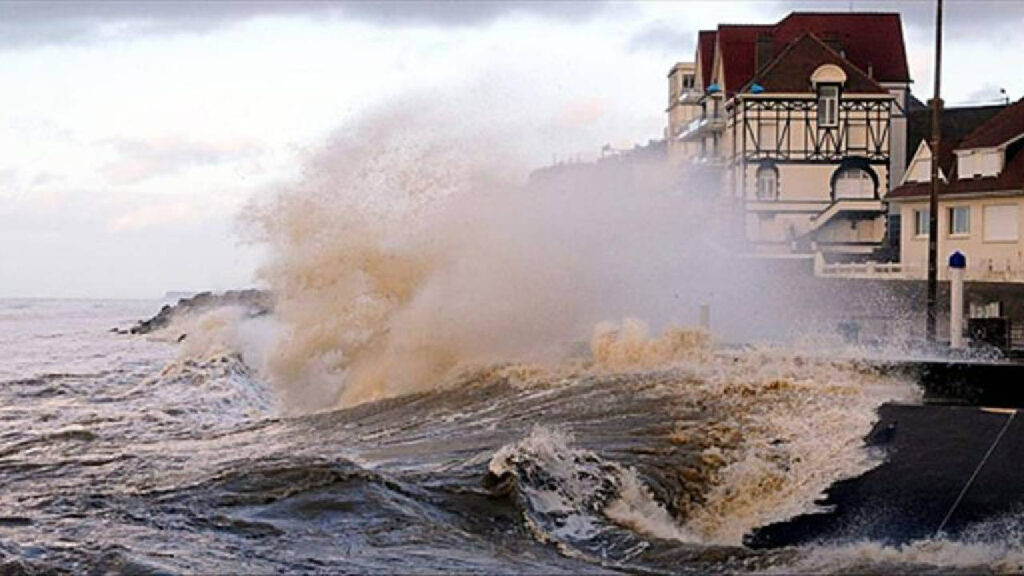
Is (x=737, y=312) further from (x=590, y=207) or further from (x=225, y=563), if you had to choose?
(x=225, y=563)

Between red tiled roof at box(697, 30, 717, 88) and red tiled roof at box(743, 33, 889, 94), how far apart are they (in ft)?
26.2

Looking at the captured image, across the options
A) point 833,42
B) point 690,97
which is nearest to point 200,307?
point 690,97

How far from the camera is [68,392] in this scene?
25562 mm

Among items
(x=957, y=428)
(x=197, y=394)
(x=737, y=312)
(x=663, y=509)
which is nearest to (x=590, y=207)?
(x=737, y=312)

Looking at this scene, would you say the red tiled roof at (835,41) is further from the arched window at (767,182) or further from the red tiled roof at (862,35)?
the arched window at (767,182)

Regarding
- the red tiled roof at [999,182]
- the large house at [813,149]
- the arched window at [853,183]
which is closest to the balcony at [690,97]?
the large house at [813,149]

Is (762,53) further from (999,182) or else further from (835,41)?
(999,182)

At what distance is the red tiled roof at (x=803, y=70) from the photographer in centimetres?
5259


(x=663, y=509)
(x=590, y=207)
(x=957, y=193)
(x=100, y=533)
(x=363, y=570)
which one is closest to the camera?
(x=363, y=570)

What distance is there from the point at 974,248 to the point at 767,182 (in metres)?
17.6

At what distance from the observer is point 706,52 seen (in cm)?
6122

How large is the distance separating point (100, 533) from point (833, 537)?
5846mm

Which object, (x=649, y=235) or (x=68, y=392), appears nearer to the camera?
(x=68, y=392)

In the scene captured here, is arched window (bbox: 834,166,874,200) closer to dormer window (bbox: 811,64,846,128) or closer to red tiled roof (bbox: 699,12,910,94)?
dormer window (bbox: 811,64,846,128)
